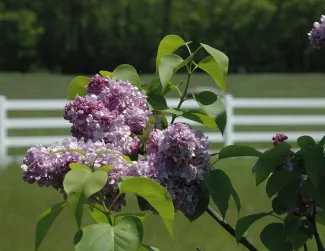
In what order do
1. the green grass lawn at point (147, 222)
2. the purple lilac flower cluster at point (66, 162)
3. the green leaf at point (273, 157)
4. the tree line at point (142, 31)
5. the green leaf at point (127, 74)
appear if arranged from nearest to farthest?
the purple lilac flower cluster at point (66, 162) < the green leaf at point (273, 157) < the green leaf at point (127, 74) < the green grass lawn at point (147, 222) < the tree line at point (142, 31)

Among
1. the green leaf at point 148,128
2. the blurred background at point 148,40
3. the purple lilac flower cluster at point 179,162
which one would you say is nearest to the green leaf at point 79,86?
the green leaf at point 148,128

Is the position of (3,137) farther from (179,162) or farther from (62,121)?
(179,162)

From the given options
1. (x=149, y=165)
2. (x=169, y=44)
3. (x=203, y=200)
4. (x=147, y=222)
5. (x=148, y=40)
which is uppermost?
(x=169, y=44)

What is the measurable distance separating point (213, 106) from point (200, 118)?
75 millimetres

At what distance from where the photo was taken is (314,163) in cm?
182

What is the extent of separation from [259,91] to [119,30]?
355 inches

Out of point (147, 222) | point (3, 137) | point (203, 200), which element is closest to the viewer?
point (203, 200)

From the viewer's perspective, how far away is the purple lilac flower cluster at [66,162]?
1603mm

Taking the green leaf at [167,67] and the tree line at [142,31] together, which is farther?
the tree line at [142,31]

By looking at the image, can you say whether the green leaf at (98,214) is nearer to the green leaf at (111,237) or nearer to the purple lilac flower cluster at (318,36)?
the green leaf at (111,237)

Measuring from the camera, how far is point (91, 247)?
1.46 metres

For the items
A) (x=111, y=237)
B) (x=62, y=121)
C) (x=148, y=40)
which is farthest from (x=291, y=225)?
(x=148, y=40)

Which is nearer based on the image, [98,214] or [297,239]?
[98,214]

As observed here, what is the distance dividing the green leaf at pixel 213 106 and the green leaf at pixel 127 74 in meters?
0.15
